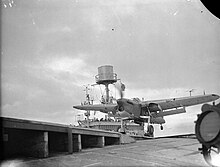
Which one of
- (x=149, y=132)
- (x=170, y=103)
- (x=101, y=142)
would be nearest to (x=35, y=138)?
(x=101, y=142)

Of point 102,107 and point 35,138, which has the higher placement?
point 102,107

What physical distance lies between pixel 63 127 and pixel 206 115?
5004 millimetres

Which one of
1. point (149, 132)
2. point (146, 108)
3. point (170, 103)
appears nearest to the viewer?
point (149, 132)

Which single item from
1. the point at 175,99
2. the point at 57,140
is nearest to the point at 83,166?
the point at 57,140

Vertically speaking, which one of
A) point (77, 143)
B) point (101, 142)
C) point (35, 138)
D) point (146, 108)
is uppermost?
point (146, 108)

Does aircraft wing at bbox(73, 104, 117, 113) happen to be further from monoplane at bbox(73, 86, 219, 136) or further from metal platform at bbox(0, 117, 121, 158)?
metal platform at bbox(0, 117, 121, 158)

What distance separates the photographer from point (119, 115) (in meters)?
18.1

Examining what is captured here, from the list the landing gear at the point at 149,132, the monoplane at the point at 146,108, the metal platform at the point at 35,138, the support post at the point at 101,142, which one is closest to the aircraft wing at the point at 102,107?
the monoplane at the point at 146,108

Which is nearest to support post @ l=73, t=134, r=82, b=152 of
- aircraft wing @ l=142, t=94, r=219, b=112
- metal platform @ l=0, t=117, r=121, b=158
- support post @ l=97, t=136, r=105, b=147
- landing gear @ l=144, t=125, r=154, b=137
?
metal platform @ l=0, t=117, r=121, b=158

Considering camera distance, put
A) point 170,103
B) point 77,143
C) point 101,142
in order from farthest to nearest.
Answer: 1. point 170,103
2. point 101,142
3. point 77,143

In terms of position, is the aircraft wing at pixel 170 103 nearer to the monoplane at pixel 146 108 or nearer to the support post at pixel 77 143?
the monoplane at pixel 146 108

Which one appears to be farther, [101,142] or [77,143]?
[101,142]

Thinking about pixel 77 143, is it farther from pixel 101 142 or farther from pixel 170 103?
pixel 170 103

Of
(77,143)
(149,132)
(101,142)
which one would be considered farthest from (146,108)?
(77,143)
